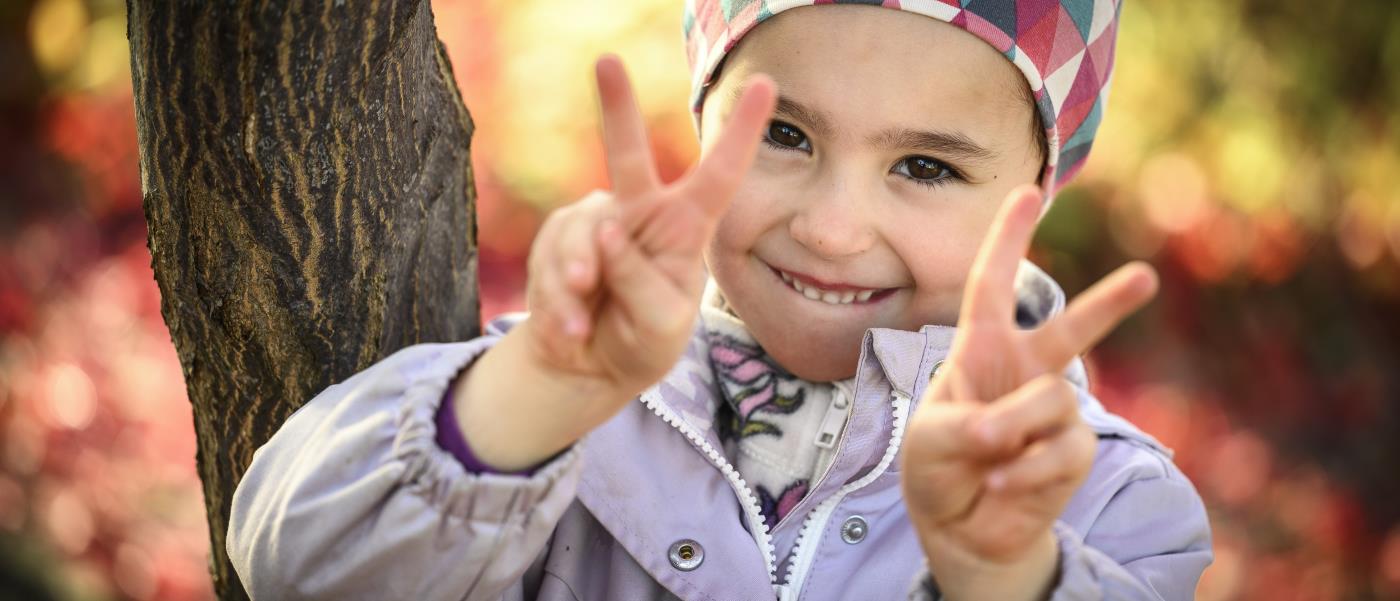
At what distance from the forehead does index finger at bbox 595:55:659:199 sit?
1.38ft

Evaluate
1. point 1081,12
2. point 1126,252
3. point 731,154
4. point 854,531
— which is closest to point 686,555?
point 854,531

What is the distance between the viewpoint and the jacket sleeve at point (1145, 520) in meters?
1.46

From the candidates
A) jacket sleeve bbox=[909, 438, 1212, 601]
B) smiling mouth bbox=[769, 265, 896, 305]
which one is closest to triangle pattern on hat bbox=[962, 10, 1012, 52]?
smiling mouth bbox=[769, 265, 896, 305]

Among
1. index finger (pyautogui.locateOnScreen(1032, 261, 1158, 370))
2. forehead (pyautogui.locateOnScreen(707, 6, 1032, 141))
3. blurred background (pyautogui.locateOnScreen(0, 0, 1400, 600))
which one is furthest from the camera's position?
blurred background (pyautogui.locateOnScreen(0, 0, 1400, 600))

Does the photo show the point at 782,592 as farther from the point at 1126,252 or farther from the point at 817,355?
the point at 1126,252

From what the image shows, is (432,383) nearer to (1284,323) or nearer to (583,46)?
(583,46)

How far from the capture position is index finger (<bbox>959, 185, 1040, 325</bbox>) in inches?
43.0

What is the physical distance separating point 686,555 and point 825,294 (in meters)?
0.39

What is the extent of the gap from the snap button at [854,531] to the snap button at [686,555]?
0.20 meters

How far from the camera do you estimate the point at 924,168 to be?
1495 millimetres

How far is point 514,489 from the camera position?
3.91 ft

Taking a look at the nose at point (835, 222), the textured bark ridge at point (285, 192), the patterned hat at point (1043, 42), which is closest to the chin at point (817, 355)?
the nose at point (835, 222)

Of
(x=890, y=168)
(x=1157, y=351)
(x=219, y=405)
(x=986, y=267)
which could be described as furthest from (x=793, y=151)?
(x=1157, y=351)

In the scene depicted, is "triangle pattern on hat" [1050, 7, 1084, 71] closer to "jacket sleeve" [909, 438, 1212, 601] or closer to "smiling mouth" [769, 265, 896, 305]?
"smiling mouth" [769, 265, 896, 305]
